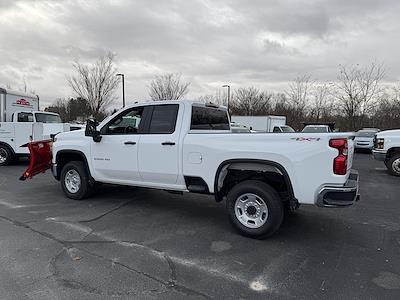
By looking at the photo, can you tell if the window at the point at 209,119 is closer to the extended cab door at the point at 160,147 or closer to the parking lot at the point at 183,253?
the extended cab door at the point at 160,147

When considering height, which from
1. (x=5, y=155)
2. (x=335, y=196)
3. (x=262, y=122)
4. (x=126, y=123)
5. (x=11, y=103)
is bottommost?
(x=5, y=155)

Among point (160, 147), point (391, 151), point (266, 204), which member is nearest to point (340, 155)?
point (266, 204)

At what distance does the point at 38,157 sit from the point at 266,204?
18.8ft

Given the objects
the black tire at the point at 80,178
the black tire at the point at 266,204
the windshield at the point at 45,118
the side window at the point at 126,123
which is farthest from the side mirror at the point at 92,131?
the windshield at the point at 45,118

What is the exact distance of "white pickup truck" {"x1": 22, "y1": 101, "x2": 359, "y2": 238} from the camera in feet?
15.1

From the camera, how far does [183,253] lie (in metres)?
4.52

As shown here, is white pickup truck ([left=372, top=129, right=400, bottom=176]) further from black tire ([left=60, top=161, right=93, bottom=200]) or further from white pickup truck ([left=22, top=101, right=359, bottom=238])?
black tire ([left=60, top=161, right=93, bottom=200])

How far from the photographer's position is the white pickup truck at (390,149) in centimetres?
1147

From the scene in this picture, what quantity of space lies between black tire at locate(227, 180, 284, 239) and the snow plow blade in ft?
16.4

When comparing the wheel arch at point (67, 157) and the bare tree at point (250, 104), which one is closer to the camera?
the wheel arch at point (67, 157)

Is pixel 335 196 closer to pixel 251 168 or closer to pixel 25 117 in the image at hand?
pixel 251 168

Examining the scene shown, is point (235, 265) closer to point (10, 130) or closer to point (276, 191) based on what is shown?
point (276, 191)

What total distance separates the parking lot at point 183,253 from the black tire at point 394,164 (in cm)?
504

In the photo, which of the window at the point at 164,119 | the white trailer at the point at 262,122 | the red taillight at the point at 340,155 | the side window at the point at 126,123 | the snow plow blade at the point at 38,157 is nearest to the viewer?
the red taillight at the point at 340,155
